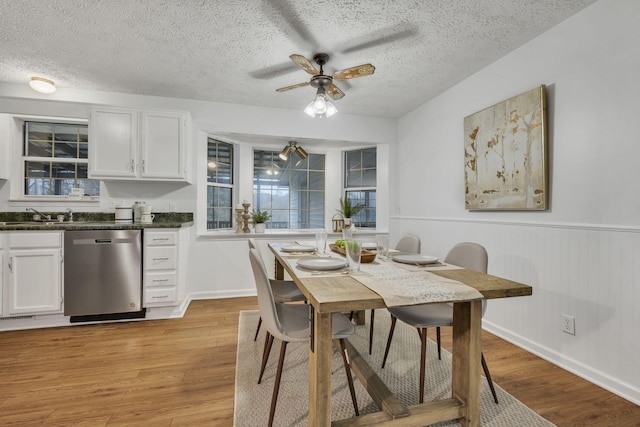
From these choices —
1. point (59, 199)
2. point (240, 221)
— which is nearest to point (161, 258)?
point (240, 221)

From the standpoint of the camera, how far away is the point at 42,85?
296 cm

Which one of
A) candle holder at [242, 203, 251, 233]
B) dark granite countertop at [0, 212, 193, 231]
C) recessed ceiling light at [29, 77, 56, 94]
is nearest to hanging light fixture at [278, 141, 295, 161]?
candle holder at [242, 203, 251, 233]

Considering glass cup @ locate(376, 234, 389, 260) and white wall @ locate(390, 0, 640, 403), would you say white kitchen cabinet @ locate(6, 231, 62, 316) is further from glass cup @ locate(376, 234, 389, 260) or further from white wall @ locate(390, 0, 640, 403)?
white wall @ locate(390, 0, 640, 403)

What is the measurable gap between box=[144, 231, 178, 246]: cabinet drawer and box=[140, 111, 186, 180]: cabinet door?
64 cm

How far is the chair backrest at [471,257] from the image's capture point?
1.79 meters

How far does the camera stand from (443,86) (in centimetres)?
310

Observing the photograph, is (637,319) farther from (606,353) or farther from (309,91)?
(309,91)

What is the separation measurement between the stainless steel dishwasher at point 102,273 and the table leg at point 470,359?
276 cm

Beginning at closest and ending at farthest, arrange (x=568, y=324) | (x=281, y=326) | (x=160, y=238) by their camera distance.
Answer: (x=281, y=326) < (x=568, y=324) < (x=160, y=238)

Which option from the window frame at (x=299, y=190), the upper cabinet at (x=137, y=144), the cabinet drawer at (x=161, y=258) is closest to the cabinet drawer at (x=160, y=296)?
the cabinet drawer at (x=161, y=258)

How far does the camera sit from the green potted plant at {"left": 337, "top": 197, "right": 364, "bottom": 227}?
14.1 feet

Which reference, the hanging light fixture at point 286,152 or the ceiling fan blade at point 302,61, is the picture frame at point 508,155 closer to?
the ceiling fan blade at point 302,61

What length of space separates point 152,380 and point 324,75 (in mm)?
2441

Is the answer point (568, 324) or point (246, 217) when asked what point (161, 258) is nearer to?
point (246, 217)
